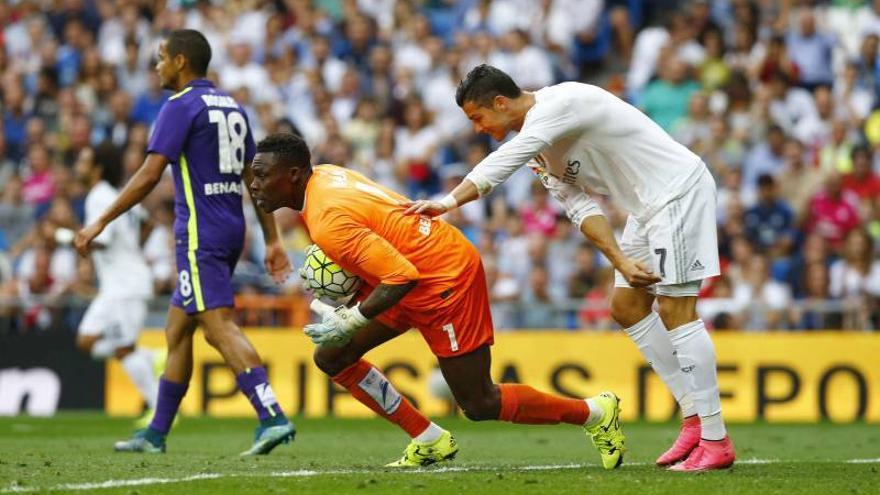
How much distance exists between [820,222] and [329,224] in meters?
10.7

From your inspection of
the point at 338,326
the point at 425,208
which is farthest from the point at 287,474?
the point at 425,208

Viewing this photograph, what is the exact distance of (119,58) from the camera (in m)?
21.9

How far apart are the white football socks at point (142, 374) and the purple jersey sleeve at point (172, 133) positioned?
11.8ft

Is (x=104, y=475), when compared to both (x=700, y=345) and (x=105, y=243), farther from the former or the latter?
(x=105, y=243)

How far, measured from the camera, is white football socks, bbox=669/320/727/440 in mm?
8367

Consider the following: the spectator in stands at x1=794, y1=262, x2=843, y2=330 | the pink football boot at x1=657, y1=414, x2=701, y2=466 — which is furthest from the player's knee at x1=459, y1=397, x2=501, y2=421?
the spectator in stands at x1=794, y1=262, x2=843, y2=330

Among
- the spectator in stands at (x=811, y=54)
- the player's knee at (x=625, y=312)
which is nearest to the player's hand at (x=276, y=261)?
the player's knee at (x=625, y=312)

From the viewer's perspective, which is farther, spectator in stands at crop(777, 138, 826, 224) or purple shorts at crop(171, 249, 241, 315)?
spectator in stands at crop(777, 138, 826, 224)

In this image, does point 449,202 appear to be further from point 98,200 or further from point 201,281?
point 98,200

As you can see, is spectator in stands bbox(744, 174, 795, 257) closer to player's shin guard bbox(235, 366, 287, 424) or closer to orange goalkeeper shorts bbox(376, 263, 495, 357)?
player's shin guard bbox(235, 366, 287, 424)

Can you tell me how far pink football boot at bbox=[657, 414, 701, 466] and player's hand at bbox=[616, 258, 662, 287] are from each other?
983 mm

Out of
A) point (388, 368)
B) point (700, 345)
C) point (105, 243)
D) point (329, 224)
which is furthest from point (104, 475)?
point (388, 368)

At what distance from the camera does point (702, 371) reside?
330 inches

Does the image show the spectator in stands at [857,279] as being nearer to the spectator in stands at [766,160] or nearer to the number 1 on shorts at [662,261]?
the spectator in stands at [766,160]
